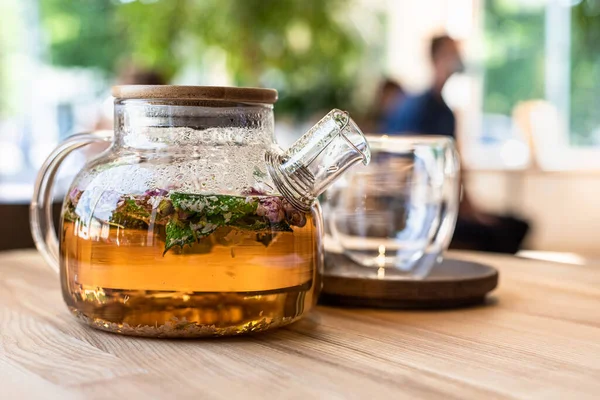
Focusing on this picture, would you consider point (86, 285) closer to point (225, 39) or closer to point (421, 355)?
point (421, 355)

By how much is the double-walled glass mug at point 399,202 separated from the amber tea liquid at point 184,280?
197 millimetres

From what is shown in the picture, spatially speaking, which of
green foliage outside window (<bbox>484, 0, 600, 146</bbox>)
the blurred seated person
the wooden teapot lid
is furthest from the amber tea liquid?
green foliage outside window (<bbox>484, 0, 600, 146</bbox>)

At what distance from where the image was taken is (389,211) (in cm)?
78

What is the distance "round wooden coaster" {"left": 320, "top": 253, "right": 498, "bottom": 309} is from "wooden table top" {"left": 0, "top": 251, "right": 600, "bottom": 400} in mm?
13

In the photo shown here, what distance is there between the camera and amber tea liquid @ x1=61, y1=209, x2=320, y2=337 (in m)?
0.55

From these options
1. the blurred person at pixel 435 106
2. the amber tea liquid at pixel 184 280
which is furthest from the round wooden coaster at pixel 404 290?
the blurred person at pixel 435 106

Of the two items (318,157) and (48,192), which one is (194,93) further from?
(48,192)

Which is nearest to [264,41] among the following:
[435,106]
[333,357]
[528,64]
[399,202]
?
[435,106]

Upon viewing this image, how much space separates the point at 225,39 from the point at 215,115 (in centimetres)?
380

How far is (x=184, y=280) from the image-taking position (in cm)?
55

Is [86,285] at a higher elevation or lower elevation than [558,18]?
lower

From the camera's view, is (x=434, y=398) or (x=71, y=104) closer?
(x=434, y=398)

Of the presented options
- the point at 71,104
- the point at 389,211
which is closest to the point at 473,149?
the point at 71,104

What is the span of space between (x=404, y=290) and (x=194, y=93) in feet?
0.91
